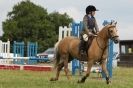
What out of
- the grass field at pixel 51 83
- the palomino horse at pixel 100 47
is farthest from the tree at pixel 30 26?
the palomino horse at pixel 100 47

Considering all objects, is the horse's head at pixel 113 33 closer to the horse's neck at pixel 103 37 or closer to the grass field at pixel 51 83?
the horse's neck at pixel 103 37

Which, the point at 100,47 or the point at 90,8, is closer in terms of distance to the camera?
the point at 100,47

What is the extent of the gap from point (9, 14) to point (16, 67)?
6222 centimetres

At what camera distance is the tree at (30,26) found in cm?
8469

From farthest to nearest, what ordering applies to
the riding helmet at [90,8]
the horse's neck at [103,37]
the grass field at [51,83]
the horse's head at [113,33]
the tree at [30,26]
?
1. the tree at [30,26]
2. the riding helmet at [90,8]
3. the horse's neck at [103,37]
4. the horse's head at [113,33]
5. the grass field at [51,83]

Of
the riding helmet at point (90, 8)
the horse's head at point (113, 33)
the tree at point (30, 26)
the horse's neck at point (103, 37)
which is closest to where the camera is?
the horse's head at point (113, 33)

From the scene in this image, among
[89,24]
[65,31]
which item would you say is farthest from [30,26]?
[89,24]

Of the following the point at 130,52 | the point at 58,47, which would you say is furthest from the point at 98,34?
the point at 130,52

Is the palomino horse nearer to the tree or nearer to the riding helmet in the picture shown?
the riding helmet

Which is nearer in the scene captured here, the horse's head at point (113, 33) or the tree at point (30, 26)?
the horse's head at point (113, 33)

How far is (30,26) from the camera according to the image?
282ft

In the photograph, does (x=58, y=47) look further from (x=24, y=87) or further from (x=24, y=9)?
(x=24, y=9)

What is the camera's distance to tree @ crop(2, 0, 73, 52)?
84.7 metres

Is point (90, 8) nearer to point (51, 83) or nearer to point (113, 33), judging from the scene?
point (113, 33)
